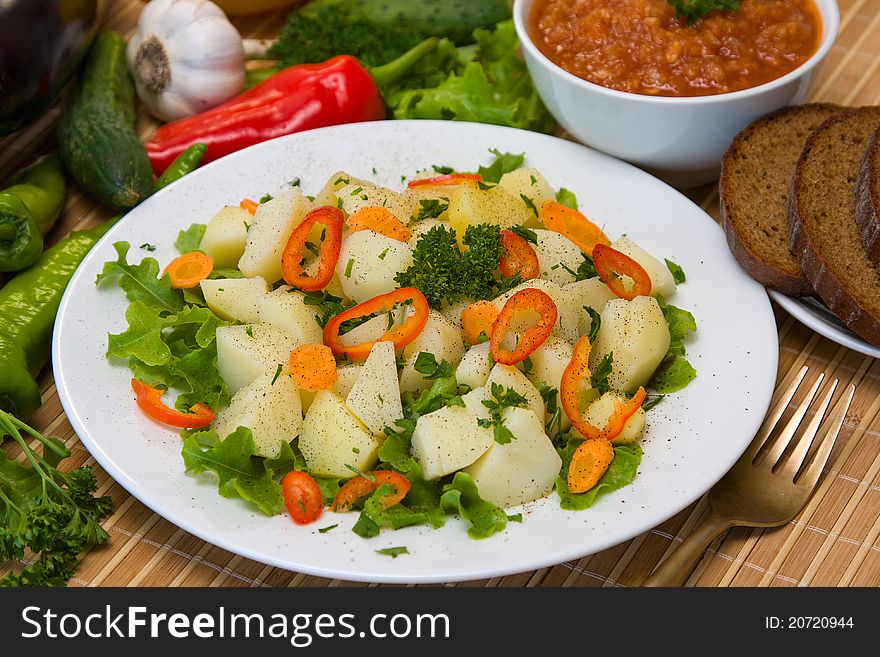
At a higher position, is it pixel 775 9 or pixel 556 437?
pixel 775 9

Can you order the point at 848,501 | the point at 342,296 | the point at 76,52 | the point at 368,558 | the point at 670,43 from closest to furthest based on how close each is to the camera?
the point at 368,558 → the point at 848,501 → the point at 342,296 → the point at 670,43 → the point at 76,52

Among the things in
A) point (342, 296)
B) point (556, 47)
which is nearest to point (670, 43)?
point (556, 47)

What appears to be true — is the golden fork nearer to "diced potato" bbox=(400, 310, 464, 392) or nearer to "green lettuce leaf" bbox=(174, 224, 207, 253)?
"diced potato" bbox=(400, 310, 464, 392)

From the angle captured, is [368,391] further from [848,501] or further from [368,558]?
[848,501]

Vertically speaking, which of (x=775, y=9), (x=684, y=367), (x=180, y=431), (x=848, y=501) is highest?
(x=775, y=9)

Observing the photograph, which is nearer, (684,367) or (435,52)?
(684,367)

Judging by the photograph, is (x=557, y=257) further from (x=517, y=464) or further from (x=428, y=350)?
(x=517, y=464)

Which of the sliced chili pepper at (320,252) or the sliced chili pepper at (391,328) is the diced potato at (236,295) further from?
the sliced chili pepper at (391,328)
